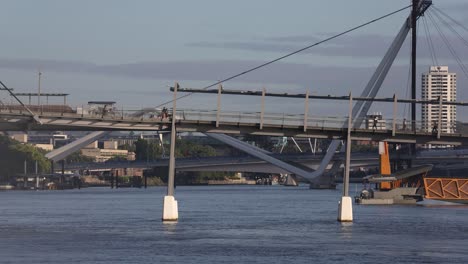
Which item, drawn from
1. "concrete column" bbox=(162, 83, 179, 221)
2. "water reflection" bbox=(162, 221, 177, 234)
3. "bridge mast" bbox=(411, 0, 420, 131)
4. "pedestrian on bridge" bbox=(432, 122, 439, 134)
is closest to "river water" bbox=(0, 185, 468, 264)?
"water reflection" bbox=(162, 221, 177, 234)

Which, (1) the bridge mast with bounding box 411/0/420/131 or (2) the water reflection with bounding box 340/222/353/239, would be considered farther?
(1) the bridge mast with bounding box 411/0/420/131

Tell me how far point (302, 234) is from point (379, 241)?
31.1 feet

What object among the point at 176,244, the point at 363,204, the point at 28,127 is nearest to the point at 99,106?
the point at 28,127

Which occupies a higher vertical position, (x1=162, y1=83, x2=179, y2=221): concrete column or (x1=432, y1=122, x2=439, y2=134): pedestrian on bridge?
(x1=432, y1=122, x2=439, y2=134): pedestrian on bridge

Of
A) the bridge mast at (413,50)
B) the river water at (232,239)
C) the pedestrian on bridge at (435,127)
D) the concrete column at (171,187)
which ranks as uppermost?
the bridge mast at (413,50)

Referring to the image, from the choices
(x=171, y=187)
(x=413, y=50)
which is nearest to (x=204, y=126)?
(x=171, y=187)

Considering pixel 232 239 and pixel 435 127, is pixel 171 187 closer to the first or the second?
pixel 232 239

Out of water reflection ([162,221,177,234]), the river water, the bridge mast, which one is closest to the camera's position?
the river water

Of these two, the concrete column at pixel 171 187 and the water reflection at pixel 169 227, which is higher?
the concrete column at pixel 171 187

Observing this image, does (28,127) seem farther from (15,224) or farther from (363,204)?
(363,204)

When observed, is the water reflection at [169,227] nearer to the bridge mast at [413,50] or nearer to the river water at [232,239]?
the river water at [232,239]

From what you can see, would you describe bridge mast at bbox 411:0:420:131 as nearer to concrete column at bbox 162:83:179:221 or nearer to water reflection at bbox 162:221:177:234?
water reflection at bbox 162:221:177:234

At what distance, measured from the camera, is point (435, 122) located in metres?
105

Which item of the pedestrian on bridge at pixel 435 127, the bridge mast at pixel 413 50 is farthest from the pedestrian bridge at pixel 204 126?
the bridge mast at pixel 413 50
